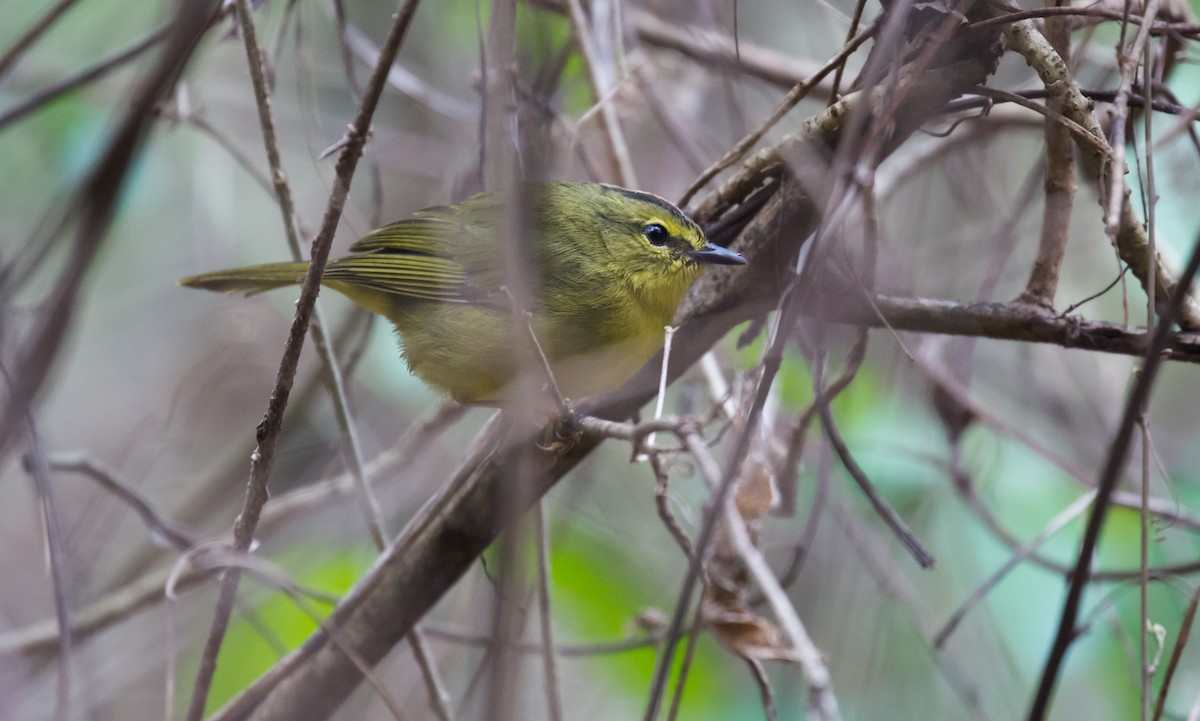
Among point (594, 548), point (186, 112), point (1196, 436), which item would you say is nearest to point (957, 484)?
point (594, 548)

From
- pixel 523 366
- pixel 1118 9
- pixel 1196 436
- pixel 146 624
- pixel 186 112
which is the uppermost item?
pixel 1118 9

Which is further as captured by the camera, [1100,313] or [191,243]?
[191,243]

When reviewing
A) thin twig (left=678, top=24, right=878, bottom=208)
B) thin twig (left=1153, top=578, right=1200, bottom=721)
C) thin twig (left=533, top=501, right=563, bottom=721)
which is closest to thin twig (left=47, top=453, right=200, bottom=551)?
thin twig (left=533, top=501, right=563, bottom=721)

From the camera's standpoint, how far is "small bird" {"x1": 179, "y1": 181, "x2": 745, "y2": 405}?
284 cm

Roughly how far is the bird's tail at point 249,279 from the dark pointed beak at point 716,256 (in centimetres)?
125

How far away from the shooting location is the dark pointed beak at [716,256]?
8.17ft

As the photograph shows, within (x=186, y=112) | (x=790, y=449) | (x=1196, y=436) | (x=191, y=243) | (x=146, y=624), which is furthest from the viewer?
(x=191, y=243)

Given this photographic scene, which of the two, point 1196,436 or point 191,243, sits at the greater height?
point 191,243

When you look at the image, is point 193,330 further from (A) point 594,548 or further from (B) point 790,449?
(B) point 790,449

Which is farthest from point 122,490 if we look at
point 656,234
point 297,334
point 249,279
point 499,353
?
point 656,234

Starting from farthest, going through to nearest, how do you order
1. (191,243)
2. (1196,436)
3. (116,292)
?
(116,292) < (191,243) < (1196,436)

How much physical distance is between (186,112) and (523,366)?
89.3 inches

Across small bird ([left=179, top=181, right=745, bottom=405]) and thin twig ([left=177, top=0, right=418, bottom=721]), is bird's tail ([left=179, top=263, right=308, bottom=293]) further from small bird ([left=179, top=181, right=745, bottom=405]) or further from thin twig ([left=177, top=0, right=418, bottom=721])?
thin twig ([left=177, top=0, right=418, bottom=721])

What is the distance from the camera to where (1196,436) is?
15.0 ft
